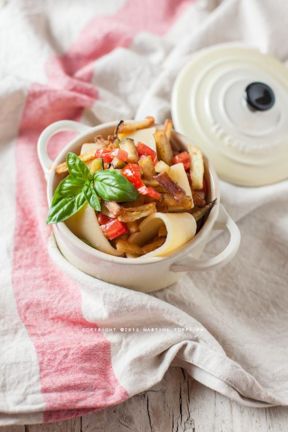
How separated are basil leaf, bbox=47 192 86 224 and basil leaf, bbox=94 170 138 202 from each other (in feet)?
0.16

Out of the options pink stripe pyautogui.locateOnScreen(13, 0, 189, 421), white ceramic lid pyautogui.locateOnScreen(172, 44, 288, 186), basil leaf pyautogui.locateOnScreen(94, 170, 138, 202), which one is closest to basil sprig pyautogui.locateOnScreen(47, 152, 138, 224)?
basil leaf pyautogui.locateOnScreen(94, 170, 138, 202)

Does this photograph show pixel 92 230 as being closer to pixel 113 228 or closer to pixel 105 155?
pixel 113 228

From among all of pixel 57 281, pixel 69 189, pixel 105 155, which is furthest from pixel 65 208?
pixel 57 281

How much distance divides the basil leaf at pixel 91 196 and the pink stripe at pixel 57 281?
0.93 ft

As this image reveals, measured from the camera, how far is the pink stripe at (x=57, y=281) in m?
1.46

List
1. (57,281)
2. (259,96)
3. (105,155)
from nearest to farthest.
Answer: (105,155) < (57,281) < (259,96)

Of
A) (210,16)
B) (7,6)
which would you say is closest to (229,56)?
(210,16)

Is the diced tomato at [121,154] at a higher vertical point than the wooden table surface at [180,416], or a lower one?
higher

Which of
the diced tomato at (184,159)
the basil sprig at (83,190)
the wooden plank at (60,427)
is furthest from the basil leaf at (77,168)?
the wooden plank at (60,427)

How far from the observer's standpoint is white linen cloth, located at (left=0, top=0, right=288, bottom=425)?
148cm

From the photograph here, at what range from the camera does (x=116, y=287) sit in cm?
153

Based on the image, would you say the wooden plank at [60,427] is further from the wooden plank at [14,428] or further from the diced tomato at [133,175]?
the diced tomato at [133,175]

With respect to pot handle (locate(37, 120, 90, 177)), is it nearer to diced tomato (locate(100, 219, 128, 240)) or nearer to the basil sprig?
the basil sprig

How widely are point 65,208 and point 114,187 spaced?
131mm
